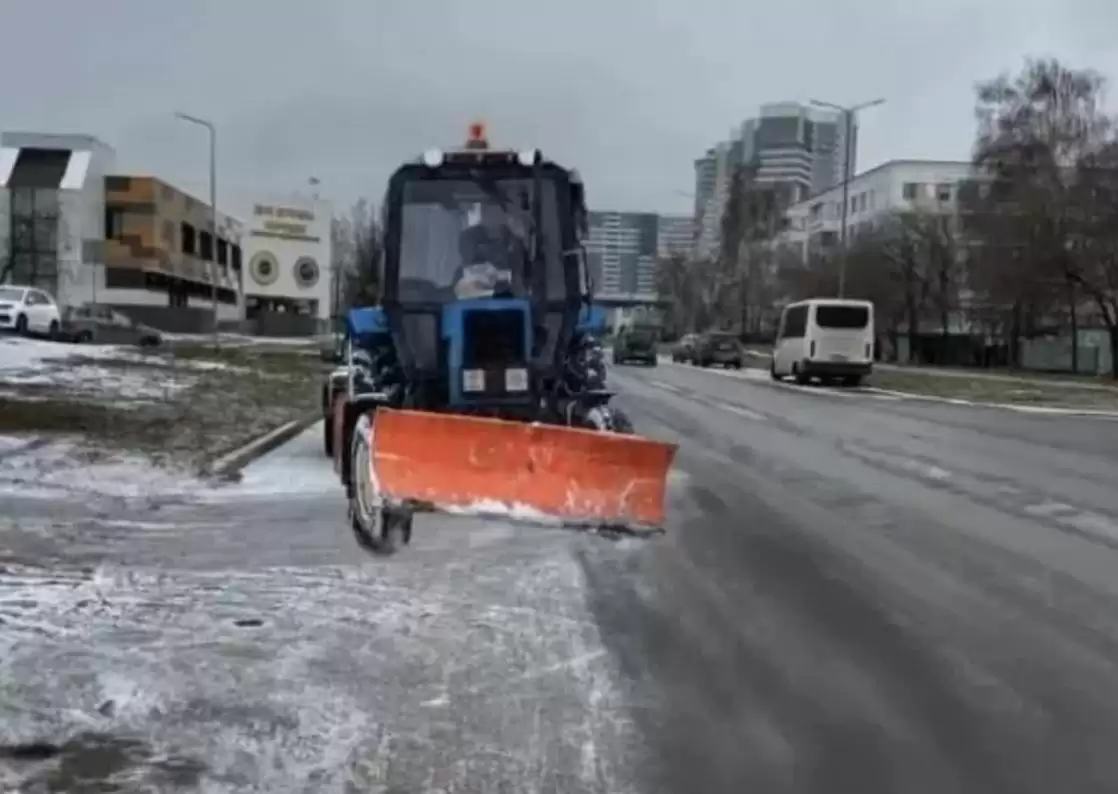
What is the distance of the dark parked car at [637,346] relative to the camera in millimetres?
62906

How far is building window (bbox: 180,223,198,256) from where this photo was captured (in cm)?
9694

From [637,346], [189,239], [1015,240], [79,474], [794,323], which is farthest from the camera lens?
[189,239]

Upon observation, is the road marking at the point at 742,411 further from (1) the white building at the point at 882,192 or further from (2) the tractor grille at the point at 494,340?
(1) the white building at the point at 882,192

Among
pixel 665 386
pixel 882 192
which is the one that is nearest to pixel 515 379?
pixel 665 386

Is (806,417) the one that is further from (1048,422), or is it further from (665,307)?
(665,307)

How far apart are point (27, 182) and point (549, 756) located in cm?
8523

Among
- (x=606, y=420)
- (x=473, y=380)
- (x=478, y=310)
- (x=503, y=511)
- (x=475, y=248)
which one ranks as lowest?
(x=503, y=511)

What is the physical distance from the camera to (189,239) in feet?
324

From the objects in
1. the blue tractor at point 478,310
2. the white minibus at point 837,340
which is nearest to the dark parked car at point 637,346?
the white minibus at point 837,340

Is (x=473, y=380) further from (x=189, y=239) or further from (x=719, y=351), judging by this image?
(x=189, y=239)

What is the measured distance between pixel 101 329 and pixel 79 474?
39.1 metres

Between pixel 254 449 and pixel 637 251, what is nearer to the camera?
pixel 254 449

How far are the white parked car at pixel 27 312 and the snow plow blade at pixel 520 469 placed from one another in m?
38.1

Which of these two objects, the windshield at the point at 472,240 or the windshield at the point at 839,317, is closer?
the windshield at the point at 472,240
